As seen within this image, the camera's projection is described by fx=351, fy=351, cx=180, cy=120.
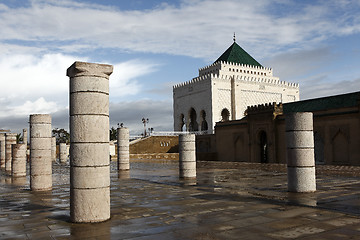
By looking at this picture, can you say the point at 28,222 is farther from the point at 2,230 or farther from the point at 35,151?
the point at 35,151

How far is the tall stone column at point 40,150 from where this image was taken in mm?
8898

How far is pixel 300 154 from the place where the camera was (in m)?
7.55

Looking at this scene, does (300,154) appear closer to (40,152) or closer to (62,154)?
(40,152)

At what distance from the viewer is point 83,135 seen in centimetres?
500

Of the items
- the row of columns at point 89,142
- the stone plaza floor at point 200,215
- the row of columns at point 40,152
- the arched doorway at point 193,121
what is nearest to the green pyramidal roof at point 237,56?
the arched doorway at point 193,121

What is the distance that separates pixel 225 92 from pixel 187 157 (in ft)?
93.4

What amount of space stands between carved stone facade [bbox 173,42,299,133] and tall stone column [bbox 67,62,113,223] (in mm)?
32379

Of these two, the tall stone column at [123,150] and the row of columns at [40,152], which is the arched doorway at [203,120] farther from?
the row of columns at [40,152]

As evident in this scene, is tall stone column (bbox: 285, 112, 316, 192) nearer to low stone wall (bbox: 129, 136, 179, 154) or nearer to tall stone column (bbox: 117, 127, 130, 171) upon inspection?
tall stone column (bbox: 117, 127, 130, 171)

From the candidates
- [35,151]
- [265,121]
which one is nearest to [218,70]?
[265,121]

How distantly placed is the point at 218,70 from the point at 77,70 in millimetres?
35689

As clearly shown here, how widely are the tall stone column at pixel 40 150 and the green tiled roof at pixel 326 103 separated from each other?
1463 centimetres

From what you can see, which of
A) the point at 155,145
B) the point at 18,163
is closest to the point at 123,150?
the point at 18,163

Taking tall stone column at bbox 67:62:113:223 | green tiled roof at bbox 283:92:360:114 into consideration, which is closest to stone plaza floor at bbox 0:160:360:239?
tall stone column at bbox 67:62:113:223
